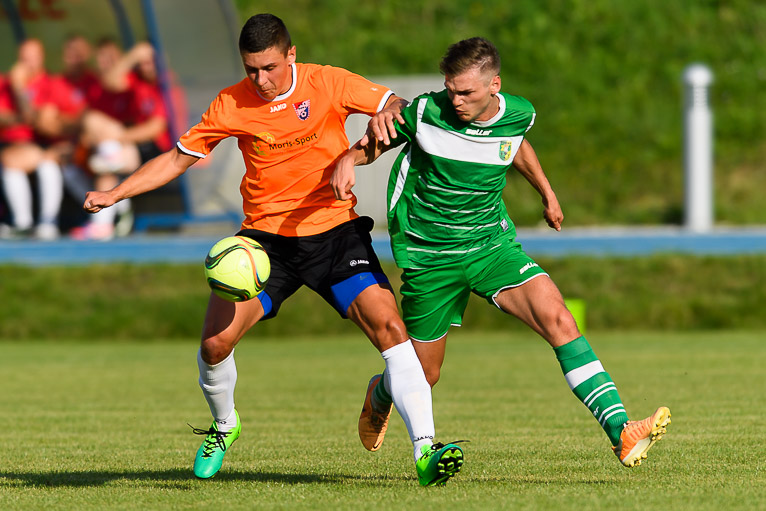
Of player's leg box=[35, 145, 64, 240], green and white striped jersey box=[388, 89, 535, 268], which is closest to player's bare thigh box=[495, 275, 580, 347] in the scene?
green and white striped jersey box=[388, 89, 535, 268]

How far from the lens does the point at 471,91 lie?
18.7 ft

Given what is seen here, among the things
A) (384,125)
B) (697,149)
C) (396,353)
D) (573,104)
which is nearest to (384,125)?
(384,125)

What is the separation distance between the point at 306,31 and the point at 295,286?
18.9 meters

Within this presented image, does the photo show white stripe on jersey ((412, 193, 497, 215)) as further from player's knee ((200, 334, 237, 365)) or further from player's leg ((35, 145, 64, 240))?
player's leg ((35, 145, 64, 240))

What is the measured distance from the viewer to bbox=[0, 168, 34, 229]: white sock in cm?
1833

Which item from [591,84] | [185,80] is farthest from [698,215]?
[185,80]

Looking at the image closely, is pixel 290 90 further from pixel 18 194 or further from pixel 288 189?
pixel 18 194

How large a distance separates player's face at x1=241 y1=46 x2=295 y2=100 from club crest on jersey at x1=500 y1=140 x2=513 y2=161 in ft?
3.59

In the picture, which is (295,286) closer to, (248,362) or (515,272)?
(515,272)

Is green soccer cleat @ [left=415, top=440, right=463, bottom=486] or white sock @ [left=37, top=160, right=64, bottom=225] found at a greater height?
green soccer cleat @ [left=415, top=440, right=463, bottom=486]

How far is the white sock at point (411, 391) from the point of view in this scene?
570 centimetres

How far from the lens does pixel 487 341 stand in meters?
14.6

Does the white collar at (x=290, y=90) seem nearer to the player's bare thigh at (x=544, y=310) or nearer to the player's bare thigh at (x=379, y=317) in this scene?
the player's bare thigh at (x=379, y=317)

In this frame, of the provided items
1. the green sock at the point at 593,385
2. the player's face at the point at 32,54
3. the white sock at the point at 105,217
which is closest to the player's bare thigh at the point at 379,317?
the green sock at the point at 593,385
